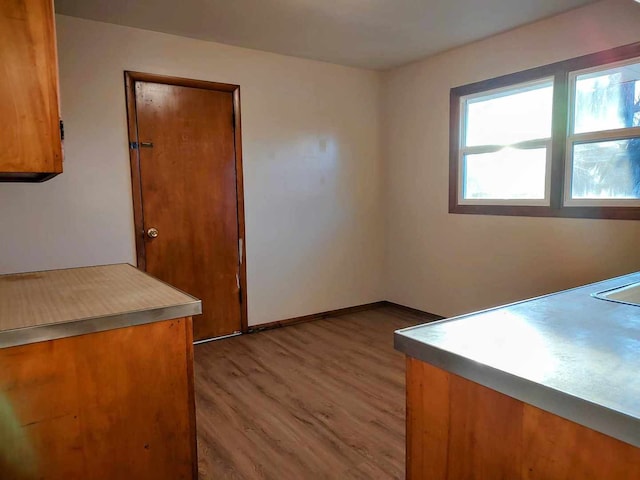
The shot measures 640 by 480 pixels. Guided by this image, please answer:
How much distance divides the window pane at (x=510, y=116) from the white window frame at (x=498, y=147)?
0.8 inches

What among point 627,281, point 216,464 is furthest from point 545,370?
point 216,464

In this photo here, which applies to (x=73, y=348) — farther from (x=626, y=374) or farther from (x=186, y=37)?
(x=186, y=37)

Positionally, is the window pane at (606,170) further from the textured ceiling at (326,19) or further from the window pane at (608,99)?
the textured ceiling at (326,19)

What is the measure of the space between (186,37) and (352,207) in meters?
2.22

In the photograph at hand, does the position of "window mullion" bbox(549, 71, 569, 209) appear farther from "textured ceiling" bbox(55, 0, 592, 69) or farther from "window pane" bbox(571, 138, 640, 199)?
"textured ceiling" bbox(55, 0, 592, 69)

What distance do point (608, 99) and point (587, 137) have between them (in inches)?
10.7

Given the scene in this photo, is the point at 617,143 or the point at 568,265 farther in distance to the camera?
the point at 568,265

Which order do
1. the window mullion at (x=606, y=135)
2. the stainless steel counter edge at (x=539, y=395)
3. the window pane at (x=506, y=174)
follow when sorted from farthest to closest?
the window pane at (x=506, y=174)
the window mullion at (x=606, y=135)
the stainless steel counter edge at (x=539, y=395)

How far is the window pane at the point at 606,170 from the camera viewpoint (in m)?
2.75

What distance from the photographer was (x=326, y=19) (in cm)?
301

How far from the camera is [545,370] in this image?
0.84m

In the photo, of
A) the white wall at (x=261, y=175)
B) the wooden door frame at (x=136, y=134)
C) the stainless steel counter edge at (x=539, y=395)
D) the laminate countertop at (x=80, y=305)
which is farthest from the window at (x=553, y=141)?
the laminate countertop at (x=80, y=305)

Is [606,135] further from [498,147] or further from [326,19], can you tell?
[326,19]

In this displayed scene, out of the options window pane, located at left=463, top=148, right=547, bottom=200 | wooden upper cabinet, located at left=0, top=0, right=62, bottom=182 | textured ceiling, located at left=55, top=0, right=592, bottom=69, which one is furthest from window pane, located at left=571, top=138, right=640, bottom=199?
wooden upper cabinet, located at left=0, top=0, right=62, bottom=182
